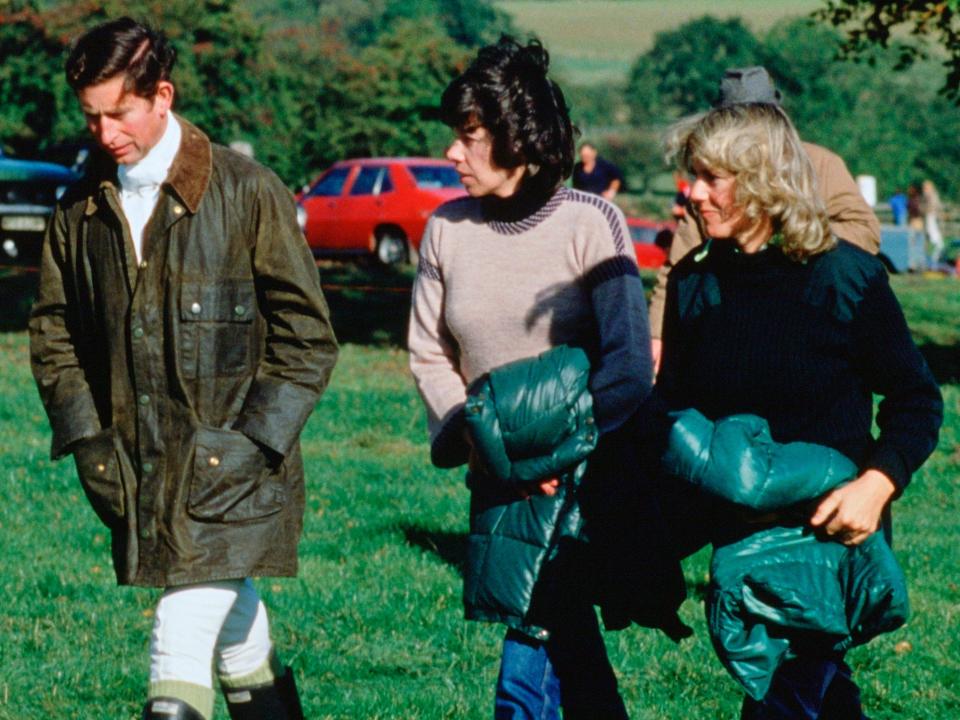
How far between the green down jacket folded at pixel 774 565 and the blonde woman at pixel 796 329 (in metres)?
0.05

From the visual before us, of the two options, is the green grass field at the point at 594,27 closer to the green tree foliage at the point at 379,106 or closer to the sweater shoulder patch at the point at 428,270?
the green tree foliage at the point at 379,106

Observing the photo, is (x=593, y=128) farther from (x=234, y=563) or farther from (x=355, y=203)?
(x=234, y=563)

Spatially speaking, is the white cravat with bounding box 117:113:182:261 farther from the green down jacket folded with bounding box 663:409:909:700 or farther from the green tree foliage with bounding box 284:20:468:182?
the green tree foliage with bounding box 284:20:468:182

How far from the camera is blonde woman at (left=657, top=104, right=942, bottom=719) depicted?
3.86 meters

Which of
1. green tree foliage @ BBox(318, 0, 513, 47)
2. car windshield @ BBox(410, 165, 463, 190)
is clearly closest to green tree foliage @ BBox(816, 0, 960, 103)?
car windshield @ BBox(410, 165, 463, 190)

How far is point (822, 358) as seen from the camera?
3.92m

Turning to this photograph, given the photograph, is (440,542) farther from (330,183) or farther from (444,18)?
(444,18)

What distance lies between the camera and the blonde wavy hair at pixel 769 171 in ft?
12.7

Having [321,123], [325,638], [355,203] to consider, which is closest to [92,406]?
[325,638]

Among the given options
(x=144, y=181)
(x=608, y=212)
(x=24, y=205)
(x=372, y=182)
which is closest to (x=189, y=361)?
(x=144, y=181)

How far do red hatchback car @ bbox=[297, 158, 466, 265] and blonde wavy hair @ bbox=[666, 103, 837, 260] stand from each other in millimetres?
21301

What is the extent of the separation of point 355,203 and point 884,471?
22.9m

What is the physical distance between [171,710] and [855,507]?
1668mm

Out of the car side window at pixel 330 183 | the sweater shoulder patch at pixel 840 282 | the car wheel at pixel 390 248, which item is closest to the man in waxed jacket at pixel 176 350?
the sweater shoulder patch at pixel 840 282
